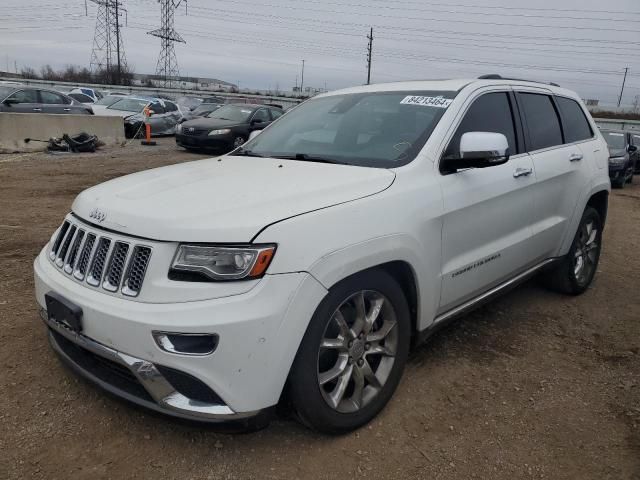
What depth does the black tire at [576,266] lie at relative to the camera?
15.4ft

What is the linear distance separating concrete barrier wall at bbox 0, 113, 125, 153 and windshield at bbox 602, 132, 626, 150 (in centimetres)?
1426

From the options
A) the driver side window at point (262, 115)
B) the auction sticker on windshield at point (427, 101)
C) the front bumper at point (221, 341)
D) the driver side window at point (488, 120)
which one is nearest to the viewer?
the front bumper at point (221, 341)

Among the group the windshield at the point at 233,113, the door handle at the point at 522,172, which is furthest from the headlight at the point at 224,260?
the windshield at the point at 233,113

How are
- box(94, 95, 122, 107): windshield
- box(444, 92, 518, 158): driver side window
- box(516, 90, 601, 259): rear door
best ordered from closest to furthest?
box(444, 92, 518, 158): driver side window
box(516, 90, 601, 259): rear door
box(94, 95, 122, 107): windshield

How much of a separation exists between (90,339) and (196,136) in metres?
13.3

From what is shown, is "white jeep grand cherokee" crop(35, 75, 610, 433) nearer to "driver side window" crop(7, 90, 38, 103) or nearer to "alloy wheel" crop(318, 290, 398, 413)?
"alloy wheel" crop(318, 290, 398, 413)

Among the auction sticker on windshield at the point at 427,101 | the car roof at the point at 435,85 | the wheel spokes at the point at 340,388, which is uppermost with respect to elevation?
the car roof at the point at 435,85

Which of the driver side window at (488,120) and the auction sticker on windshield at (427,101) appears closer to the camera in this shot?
the driver side window at (488,120)

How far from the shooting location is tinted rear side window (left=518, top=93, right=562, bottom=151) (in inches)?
161

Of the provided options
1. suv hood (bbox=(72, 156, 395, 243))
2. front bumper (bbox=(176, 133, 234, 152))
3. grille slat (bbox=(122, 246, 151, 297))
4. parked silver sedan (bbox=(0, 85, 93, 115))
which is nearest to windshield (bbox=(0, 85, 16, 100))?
parked silver sedan (bbox=(0, 85, 93, 115))

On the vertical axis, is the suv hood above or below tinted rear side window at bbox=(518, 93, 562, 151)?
below

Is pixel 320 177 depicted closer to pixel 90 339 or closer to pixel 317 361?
pixel 317 361

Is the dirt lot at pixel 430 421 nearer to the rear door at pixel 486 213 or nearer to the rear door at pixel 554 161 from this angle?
the rear door at pixel 486 213

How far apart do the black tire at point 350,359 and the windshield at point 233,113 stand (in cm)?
1374
